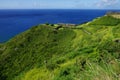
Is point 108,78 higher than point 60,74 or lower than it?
higher

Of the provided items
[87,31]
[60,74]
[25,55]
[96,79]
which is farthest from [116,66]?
[87,31]

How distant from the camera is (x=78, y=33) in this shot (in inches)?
1837

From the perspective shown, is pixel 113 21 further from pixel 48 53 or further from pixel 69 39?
pixel 48 53

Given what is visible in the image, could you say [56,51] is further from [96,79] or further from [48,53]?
[96,79]

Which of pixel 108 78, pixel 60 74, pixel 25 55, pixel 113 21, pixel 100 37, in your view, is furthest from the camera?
pixel 113 21

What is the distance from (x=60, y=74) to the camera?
2397 cm

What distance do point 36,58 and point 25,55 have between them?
2166 millimetres

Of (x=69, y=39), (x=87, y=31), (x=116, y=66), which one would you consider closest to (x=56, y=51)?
(x=69, y=39)

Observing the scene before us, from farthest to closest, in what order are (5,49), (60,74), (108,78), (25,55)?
1. (5,49)
2. (25,55)
3. (60,74)
4. (108,78)

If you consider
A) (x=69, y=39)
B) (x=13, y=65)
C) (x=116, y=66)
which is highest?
(x=116, y=66)

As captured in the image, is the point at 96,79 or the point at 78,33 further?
the point at 78,33

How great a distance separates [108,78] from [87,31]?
42.6 metres

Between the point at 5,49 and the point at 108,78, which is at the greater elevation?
the point at 108,78

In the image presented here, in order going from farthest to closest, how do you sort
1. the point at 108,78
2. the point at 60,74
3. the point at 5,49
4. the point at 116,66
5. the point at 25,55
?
the point at 5,49, the point at 25,55, the point at 60,74, the point at 116,66, the point at 108,78
